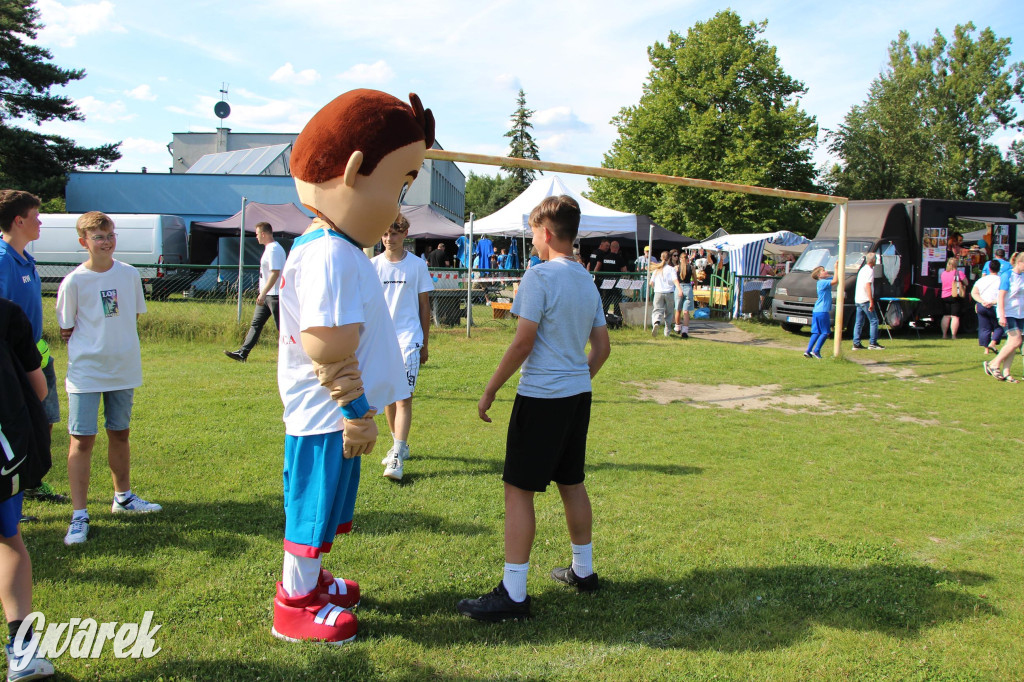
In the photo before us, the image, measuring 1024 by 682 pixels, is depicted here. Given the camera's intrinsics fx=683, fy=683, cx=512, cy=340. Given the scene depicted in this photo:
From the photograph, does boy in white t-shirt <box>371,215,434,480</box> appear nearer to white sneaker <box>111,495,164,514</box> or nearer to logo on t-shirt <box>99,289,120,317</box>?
white sneaker <box>111,495,164,514</box>

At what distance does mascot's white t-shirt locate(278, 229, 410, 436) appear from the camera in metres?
2.70

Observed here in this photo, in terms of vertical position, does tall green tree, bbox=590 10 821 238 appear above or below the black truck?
above

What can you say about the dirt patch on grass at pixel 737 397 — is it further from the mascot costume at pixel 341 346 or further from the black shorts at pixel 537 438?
the mascot costume at pixel 341 346

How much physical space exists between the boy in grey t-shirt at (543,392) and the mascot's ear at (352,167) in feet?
3.02

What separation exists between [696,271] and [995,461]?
1697 centimetres

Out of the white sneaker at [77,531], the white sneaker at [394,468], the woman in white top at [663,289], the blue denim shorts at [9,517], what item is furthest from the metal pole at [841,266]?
the blue denim shorts at [9,517]

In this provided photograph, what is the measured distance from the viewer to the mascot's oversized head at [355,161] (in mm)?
2930

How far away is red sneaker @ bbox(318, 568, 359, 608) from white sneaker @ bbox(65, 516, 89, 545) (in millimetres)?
1722

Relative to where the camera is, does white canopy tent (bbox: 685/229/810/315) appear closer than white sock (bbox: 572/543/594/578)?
No

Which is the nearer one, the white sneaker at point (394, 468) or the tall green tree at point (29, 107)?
the white sneaker at point (394, 468)

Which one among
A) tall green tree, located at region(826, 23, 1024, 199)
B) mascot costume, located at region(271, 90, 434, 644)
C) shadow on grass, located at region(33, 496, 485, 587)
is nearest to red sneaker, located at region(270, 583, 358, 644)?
mascot costume, located at region(271, 90, 434, 644)

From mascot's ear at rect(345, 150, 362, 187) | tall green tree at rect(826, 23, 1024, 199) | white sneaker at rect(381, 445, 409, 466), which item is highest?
tall green tree at rect(826, 23, 1024, 199)

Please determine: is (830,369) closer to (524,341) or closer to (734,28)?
(524,341)

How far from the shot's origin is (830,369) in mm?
11523
